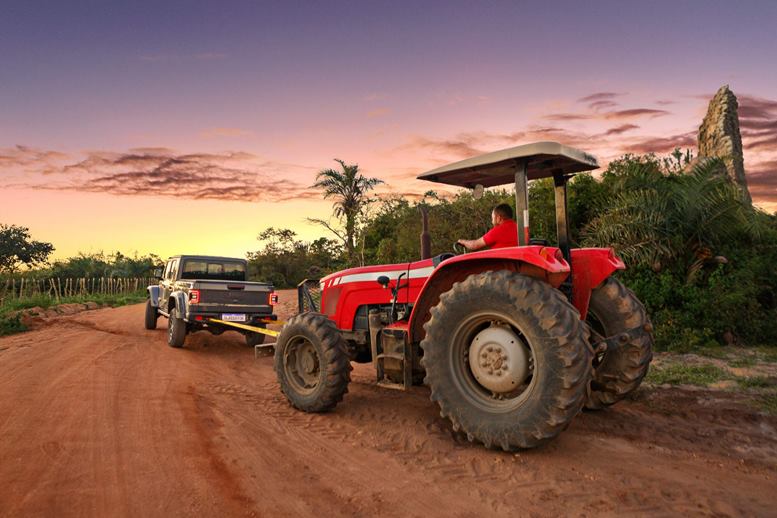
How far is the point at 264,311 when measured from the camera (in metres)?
10.1

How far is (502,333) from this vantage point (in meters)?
3.99

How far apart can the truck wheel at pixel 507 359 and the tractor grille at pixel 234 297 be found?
6500 mm

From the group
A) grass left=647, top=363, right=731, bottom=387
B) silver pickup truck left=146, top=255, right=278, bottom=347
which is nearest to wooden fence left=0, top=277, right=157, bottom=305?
silver pickup truck left=146, top=255, right=278, bottom=347

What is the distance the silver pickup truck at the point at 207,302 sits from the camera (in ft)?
31.2

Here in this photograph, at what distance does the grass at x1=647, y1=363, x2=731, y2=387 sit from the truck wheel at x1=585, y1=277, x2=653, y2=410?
240 cm

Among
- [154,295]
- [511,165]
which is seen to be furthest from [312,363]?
[154,295]

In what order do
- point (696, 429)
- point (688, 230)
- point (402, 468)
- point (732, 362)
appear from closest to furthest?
point (402, 468) → point (696, 429) → point (732, 362) → point (688, 230)

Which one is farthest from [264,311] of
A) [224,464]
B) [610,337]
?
[610,337]

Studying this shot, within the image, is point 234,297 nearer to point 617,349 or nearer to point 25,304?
point 617,349

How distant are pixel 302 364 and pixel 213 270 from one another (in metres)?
6.69

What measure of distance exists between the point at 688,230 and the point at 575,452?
24.7 ft

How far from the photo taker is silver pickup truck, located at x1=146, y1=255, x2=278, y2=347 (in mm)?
9516

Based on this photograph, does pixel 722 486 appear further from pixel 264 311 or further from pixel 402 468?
pixel 264 311

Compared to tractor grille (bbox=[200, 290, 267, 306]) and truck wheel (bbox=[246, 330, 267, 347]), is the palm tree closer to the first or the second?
tractor grille (bbox=[200, 290, 267, 306])
